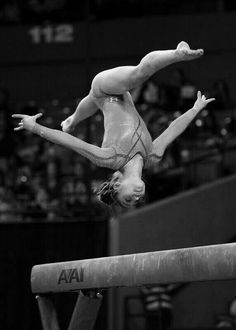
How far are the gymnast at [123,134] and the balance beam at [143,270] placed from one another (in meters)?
0.40

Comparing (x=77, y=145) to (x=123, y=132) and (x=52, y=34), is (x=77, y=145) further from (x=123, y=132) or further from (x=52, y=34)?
(x=52, y=34)

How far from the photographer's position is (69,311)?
407 inches

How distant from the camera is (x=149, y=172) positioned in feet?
35.6

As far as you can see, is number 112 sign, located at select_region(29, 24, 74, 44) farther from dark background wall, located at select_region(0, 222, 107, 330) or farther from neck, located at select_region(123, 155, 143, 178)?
neck, located at select_region(123, 155, 143, 178)

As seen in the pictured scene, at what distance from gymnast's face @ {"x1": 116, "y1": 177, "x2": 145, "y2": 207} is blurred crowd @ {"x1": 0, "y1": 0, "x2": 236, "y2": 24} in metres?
7.07

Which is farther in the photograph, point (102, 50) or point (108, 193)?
point (102, 50)

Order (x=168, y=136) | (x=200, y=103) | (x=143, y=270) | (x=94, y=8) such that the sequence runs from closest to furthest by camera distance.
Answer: (x=143, y=270) < (x=168, y=136) < (x=200, y=103) < (x=94, y=8)

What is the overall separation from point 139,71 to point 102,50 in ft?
23.7

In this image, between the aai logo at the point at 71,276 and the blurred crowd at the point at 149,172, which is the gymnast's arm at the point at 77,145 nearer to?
the aai logo at the point at 71,276

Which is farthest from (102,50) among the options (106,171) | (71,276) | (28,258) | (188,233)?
(71,276)

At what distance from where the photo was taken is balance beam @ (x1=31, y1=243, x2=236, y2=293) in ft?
19.2

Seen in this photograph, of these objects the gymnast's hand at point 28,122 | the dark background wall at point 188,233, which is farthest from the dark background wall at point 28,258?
the gymnast's hand at point 28,122

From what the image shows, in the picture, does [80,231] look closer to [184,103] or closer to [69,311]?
[69,311]

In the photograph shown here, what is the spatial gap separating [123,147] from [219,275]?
115 centimetres
